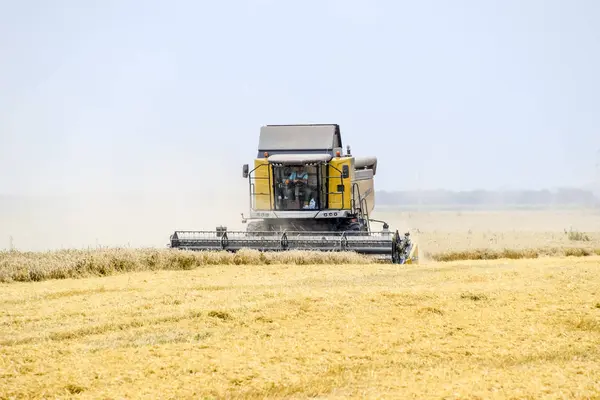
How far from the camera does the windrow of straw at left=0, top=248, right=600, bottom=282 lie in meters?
12.5

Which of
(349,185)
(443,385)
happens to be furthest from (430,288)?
(349,185)

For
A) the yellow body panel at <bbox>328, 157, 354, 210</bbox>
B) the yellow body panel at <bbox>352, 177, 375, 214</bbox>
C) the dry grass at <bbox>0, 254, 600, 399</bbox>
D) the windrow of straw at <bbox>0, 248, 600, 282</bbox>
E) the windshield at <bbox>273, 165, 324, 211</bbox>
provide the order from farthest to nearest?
the yellow body panel at <bbox>352, 177, 375, 214</bbox> → the windshield at <bbox>273, 165, 324, 211</bbox> → the yellow body panel at <bbox>328, 157, 354, 210</bbox> → the windrow of straw at <bbox>0, 248, 600, 282</bbox> → the dry grass at <bbox>0, 254, 600, 399</bbox>

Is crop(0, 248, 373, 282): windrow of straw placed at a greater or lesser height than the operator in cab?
lesser

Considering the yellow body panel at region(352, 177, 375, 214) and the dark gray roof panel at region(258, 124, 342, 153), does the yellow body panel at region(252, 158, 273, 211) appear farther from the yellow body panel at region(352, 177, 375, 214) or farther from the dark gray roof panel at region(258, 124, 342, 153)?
the yellow body panel at region(352, 177, 375, 214)

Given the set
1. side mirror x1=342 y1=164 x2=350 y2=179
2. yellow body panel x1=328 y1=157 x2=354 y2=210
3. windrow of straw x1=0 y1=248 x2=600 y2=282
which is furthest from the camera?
yellow body panel x1=328 y1=157 x2=354 y2=210

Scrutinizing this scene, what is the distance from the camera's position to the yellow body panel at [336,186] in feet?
57.0

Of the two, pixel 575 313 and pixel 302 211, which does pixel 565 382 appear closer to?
pixel 575 313

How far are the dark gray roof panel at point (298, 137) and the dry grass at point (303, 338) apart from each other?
6.33 metres

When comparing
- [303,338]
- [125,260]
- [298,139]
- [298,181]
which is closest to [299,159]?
[298,181]

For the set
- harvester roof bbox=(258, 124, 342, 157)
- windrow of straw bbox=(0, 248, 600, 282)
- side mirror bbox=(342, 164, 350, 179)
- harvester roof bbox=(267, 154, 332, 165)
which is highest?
harvester roof bbox=(258, 124, 342, 157)

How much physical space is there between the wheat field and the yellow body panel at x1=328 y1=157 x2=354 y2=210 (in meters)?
4.26

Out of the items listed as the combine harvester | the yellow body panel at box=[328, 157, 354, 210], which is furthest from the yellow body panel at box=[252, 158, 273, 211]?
the yellow body panel at box=[328, 157, 354, 210]

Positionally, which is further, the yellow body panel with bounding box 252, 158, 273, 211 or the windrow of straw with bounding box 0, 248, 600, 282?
the yellow body panel with bounding box 252, 158, 273, 211

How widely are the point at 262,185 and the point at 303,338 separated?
33.6 ft
